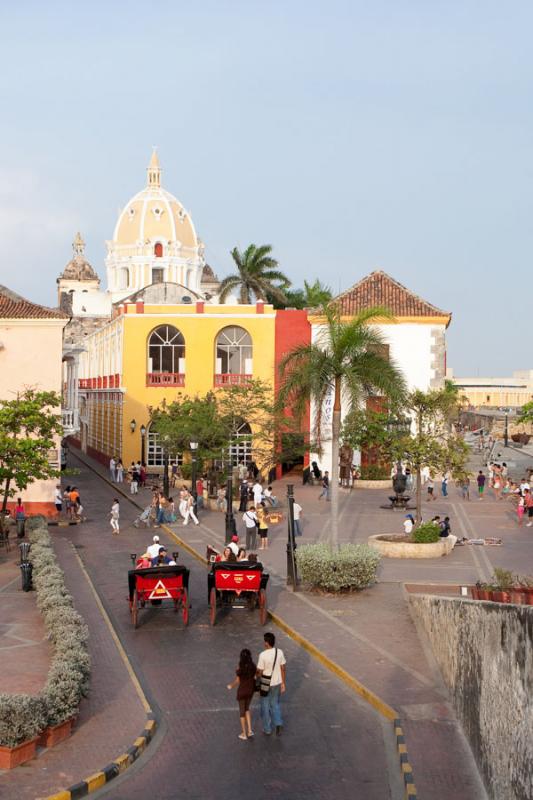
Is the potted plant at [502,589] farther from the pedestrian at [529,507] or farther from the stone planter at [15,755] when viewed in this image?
the pedestrian at [529,507]

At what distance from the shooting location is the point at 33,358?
113 ft

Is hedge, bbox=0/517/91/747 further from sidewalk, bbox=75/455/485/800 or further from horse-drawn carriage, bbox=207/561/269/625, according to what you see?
sidewalk, bbox=75/455/485/800

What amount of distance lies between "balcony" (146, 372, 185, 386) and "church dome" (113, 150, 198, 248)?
111 feet

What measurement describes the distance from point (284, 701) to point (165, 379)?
3395 centimetres

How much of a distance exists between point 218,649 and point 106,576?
7561mm

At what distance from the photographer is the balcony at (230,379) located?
45944mm

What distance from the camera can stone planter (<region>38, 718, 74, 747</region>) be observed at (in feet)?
36.9

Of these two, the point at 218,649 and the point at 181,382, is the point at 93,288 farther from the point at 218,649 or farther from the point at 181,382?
the point at 218,649

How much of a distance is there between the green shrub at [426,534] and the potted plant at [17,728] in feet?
50.3

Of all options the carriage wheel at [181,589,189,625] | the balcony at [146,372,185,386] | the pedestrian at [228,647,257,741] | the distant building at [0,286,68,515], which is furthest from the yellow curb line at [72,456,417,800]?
the balcony at [146,372,185,386]

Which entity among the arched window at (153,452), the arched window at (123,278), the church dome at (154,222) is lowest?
the arched window at (153,452)

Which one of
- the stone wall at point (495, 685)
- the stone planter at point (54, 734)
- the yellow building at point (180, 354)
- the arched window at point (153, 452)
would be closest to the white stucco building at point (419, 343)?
the yellow building at point (180, 354)

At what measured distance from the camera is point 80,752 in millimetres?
11117

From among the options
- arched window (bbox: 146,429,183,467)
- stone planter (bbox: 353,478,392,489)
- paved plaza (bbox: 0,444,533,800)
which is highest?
arched window (bbox: 146,429,183,467)
